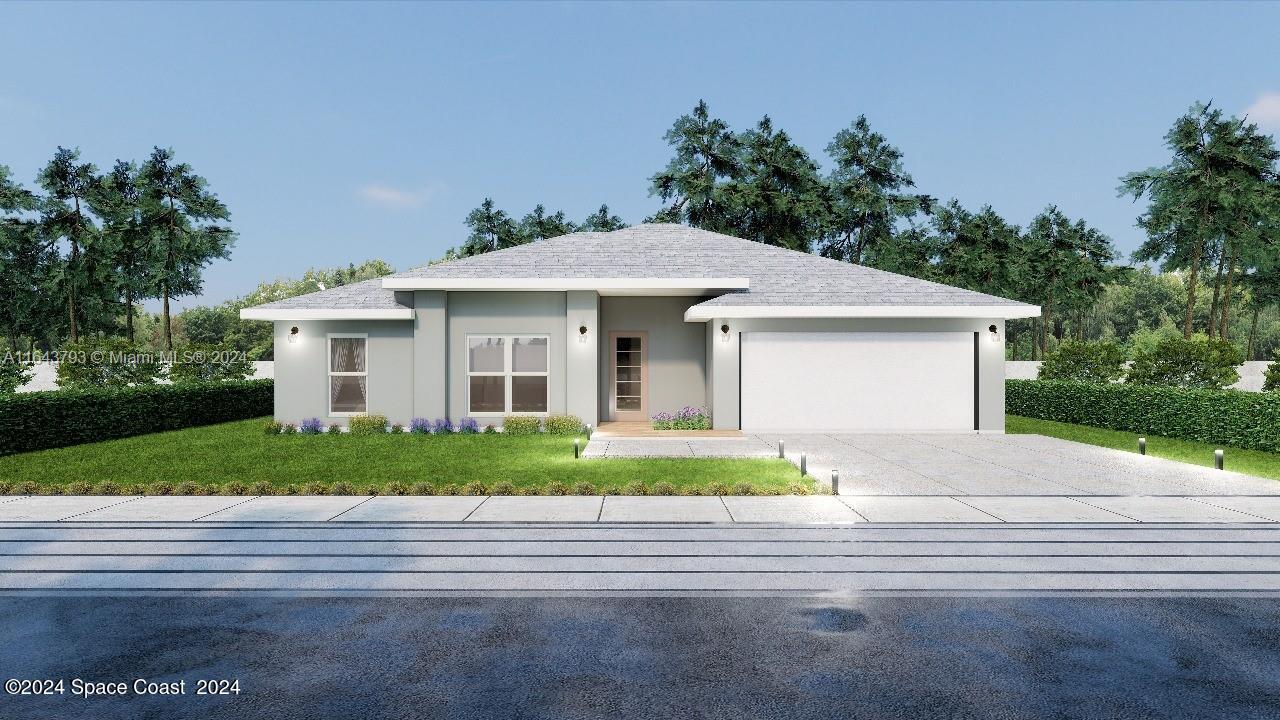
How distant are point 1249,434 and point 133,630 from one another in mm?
17752

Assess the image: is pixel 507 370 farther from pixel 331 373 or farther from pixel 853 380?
pixel 853 380

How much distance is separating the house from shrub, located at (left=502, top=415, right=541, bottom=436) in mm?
669

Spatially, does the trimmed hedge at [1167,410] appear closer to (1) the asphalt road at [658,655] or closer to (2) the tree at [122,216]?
(1) the asphalt road at [658,655]

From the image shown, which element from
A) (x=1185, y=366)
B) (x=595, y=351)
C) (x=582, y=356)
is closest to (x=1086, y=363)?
(x=1185, y=366)

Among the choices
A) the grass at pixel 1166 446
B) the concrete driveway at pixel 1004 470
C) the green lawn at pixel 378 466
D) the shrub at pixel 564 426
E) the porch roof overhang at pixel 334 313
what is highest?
the porch roof overhang at pixel 334 313

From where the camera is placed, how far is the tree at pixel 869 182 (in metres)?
38.8

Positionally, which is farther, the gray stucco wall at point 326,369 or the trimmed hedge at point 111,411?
the gray stucco wall at point 326,369

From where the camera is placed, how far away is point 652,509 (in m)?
7.88

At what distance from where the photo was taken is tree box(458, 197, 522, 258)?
4144cm

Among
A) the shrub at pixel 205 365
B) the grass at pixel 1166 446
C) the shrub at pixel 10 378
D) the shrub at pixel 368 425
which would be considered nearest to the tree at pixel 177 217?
the shrub at pixel 205 365

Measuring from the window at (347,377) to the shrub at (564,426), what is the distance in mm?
4715

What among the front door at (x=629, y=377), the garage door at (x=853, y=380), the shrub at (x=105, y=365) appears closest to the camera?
the garage door at (x=853, y=380)

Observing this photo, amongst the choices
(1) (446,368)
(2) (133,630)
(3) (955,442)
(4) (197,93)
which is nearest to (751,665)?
(2) (133,630)

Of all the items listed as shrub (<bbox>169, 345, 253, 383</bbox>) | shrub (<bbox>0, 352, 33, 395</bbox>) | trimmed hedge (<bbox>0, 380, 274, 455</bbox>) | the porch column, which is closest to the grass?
the porch column
